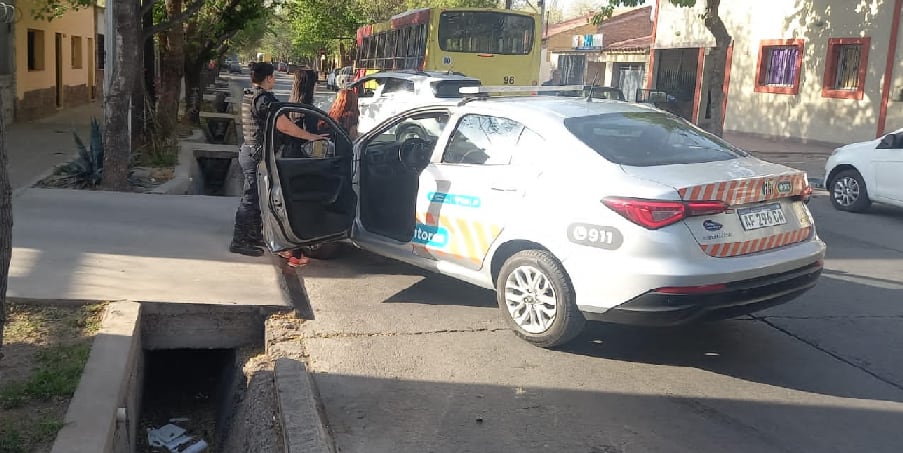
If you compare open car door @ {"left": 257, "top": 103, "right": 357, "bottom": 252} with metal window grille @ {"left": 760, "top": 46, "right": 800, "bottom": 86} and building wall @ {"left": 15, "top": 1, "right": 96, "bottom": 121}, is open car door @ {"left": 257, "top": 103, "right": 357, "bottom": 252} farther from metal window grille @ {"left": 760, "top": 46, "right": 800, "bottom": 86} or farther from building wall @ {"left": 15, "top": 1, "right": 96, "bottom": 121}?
metal window grille @ {"left": 760, "top": 46, "right": 800, "bottom": 86}

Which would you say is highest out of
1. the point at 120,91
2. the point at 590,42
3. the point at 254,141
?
the point at 590,42

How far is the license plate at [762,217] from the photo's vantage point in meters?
4.75

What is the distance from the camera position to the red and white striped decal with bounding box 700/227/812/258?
4609 millimetres

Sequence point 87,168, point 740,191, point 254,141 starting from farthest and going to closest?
point 87,168
point 254,141
point 740,191

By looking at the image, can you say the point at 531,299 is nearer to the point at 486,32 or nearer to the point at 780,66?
the point at 486,32

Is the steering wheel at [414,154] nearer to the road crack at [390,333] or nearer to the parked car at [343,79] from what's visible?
the road crack at [390,333]

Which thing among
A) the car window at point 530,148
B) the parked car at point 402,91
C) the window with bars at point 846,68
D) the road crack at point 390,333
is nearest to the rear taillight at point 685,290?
the car window at point 530,148

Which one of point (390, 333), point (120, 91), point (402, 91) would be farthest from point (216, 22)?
point (390, 333)

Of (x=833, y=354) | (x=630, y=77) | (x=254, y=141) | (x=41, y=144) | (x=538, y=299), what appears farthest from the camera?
(x=630, y=77)

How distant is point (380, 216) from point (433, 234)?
2.73ft

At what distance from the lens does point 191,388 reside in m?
6.07

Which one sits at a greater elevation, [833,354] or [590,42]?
[590,42]

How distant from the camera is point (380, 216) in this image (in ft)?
21.5

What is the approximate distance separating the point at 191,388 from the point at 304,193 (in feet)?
5.36
